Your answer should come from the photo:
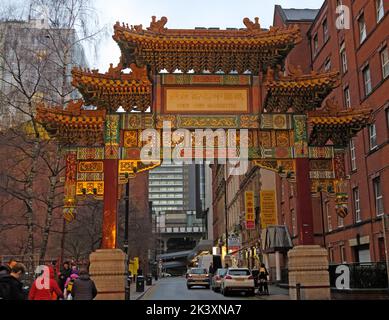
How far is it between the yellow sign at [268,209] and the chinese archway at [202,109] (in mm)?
22627

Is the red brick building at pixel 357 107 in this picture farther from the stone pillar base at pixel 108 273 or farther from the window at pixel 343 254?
the stone pillar base at pixel 108 273

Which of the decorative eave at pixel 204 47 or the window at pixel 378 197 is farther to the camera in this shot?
the window at pixel 378 197

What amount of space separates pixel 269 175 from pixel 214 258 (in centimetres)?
1672

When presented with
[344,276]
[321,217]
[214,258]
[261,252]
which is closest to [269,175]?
[261,252]

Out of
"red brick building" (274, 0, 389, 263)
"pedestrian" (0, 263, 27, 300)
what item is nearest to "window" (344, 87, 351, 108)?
"red brick building" (274, 0, 389, 263)

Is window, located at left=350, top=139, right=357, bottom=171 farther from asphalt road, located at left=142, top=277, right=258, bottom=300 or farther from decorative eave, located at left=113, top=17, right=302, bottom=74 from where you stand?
decorative eave, located at left=113, top=17, right=302, bottom=74

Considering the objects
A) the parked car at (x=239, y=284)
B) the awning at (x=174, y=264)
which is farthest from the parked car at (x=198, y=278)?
the awning at (x=174, y=264)

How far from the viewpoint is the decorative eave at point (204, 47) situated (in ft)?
58.1

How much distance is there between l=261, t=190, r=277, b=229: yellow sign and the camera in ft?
135

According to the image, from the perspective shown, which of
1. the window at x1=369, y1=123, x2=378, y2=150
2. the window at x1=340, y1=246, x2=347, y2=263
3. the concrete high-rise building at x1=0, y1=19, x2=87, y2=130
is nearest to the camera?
the concrete high-rise building at x1=0, y1=19, x2=87, y2=130

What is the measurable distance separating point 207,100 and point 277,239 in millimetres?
21511

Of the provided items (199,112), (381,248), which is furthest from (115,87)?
(381,248)

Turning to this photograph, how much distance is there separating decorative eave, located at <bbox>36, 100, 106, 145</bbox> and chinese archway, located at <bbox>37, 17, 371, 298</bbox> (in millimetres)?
38

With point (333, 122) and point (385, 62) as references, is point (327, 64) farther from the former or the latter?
point (333, 122)
